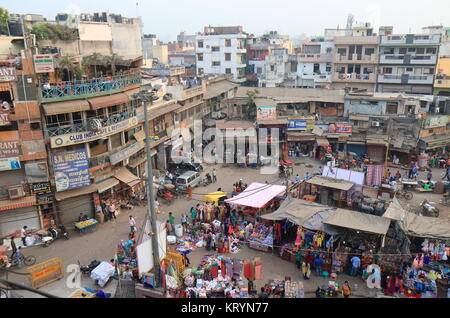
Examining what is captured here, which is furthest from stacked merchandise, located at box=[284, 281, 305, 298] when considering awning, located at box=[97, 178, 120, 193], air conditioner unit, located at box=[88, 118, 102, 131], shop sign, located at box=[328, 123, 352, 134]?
shop sign, located at box=[328, 123, 352, 134]

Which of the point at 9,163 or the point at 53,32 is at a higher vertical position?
the point at 53,32

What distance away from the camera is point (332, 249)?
15836mm

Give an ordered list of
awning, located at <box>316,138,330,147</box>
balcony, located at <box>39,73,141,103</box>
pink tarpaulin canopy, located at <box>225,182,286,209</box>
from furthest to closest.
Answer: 1. awning, located at <box>316,138,330,147</box>
2. pink tarpaulin canopy, located at <box>225,182,286,209</box>
3. balcony, located at <box>39,73,141,103</box>

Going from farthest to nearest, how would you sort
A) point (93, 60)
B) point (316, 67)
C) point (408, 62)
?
point (316, 67) → point (408, 62) → point (93, 60)

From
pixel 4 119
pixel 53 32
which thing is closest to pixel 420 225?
pixel 4 119

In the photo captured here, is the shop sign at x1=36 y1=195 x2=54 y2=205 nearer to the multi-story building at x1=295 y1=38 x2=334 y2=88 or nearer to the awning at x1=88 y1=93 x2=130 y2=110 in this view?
the awning at x1=88 y1=93 x2=130 y2=110

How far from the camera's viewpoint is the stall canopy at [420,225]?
49.1 ft

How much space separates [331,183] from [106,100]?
13.7 metres

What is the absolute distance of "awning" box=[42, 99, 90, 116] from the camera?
57.4 feet

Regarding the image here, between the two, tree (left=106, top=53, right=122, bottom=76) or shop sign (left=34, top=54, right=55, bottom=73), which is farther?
tree (left=106, top=53, right=122, bottom=76)

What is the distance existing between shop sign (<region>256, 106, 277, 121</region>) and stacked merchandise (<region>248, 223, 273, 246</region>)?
14.8 m

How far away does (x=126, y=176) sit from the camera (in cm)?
2222

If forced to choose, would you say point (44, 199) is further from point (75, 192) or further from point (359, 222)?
point (359, 222)
